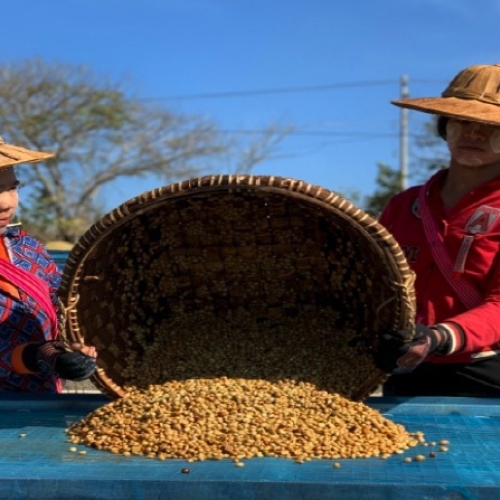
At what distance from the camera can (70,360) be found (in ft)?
6.30

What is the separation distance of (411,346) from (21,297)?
112 centimetres

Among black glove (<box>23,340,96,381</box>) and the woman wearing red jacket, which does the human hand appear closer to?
black glove (<box>23,340,96,381</box>)

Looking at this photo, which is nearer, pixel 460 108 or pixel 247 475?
pixel 247 475

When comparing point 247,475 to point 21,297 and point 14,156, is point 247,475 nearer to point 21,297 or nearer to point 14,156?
point 21,297

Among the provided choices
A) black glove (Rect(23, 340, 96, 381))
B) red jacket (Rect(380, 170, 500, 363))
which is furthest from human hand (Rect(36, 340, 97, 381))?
red jacket (Rect(380, 170, 500, 363))

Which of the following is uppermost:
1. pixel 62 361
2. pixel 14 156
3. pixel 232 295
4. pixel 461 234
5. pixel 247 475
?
pixel 14 156

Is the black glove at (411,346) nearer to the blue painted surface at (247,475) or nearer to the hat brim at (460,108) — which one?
the blue painted surface at (247,475)

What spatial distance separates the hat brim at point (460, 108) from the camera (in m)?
2.04

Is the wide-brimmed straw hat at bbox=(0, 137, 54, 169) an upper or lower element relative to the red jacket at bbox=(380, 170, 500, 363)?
upper

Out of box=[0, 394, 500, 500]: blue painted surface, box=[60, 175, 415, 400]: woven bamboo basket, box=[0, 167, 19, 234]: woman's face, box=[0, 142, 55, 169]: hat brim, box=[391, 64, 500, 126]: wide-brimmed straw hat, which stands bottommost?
box=[0, 394, 500, 500]: blue painted surface

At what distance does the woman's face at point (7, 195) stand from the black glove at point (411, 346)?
108 cm

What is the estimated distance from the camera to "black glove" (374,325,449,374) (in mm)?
1833

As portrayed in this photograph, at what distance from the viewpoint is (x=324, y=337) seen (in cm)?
233

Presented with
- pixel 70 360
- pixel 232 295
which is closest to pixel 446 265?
pixel 232 295
